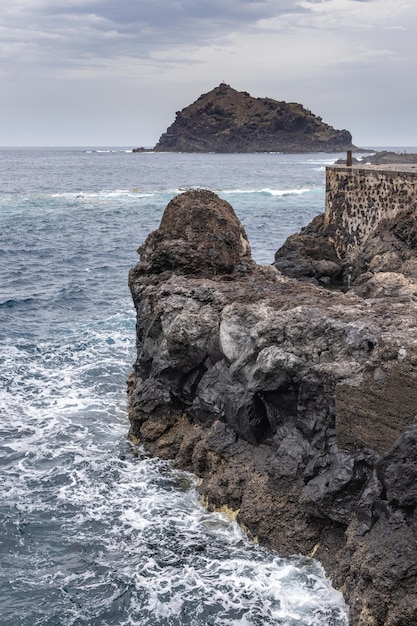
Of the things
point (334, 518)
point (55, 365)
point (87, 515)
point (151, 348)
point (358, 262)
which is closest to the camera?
point (334, 518)

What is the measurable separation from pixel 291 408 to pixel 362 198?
1631cm

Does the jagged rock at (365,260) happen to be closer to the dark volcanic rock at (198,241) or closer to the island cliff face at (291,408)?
the island cliff face at (291,408)

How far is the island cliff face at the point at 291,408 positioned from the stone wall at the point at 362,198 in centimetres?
948

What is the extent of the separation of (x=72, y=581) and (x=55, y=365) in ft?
35.7

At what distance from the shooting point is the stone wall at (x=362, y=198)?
85.3 ft

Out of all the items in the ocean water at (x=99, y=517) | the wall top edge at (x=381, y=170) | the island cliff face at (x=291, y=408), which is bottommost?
the ocean water at (x=99, y=517)

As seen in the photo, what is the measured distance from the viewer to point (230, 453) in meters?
14.7

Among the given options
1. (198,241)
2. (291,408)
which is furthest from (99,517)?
(198,241)

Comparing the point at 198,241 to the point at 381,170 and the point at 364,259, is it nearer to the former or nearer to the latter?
the point at 364,259

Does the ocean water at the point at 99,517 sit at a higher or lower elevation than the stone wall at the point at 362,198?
lower

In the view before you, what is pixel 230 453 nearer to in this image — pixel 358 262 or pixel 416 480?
pixel 416 480

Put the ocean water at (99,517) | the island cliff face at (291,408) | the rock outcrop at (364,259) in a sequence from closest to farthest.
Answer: the island cliff face at (291,408), the ocean water at (99,517), the rock outcrop at (364,259)

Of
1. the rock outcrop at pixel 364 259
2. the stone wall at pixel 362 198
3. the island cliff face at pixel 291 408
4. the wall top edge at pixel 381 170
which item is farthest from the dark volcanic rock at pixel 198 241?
the wall top edge at pixel 381 170

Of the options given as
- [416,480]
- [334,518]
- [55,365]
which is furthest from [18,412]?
[416,480]
